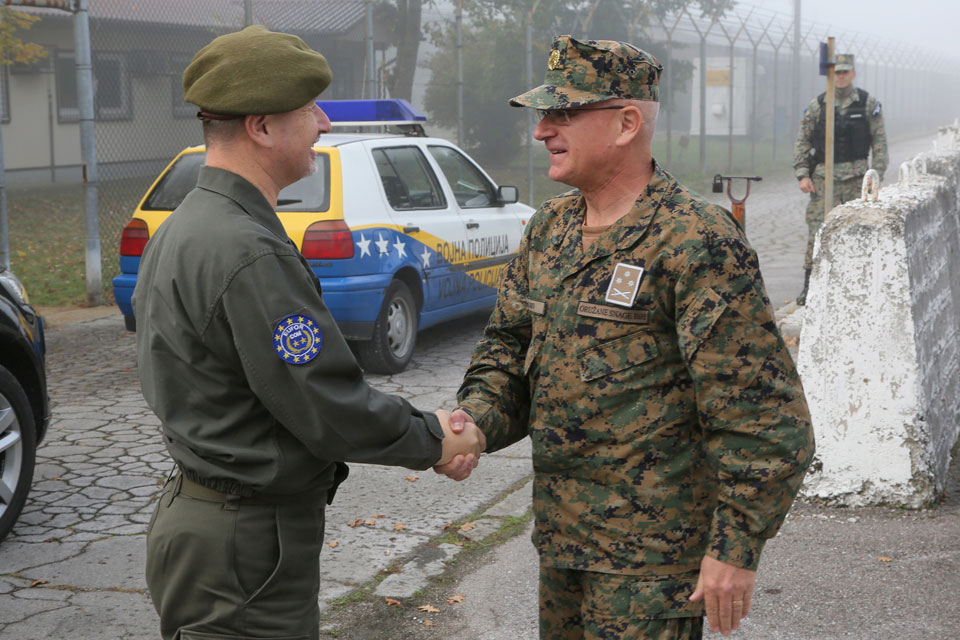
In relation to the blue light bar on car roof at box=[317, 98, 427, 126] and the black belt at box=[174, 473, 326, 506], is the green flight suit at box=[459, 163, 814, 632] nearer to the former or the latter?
the black belt at box=[174, 473, 326, 506]

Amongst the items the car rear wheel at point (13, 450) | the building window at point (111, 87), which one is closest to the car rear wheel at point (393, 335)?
the car rear wheel at point (13, 450)

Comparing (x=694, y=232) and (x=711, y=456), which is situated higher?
(x=694, y=232)

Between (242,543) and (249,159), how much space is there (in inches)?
32.3

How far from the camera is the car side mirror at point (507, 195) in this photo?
9320 millimetres

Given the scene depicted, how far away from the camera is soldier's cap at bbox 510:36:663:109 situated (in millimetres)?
2602

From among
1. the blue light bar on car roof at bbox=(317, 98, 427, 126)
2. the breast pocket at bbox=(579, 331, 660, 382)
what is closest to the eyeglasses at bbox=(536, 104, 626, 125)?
the breast pocket at bbox=(579, 331, 660, 382)

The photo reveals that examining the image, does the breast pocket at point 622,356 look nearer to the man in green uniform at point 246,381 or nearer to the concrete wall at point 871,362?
the man in green uniform at point 246,381

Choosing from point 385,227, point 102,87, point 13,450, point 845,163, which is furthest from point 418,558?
point 102,87

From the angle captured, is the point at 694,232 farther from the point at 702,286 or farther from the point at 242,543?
the point at 242,543

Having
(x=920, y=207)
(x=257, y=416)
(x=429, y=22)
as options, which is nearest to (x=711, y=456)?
(x=257, y=416)

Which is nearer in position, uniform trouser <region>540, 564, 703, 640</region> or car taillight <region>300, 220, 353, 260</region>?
uniform trouser <region>540, 564, 703, 640</region>

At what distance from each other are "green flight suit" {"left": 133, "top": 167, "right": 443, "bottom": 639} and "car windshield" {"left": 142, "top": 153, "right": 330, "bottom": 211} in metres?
5.25

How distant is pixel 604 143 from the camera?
8.62 ft

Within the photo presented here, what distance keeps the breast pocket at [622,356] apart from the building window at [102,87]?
68.7 ft
